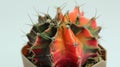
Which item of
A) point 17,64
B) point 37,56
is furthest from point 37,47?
point 17,64

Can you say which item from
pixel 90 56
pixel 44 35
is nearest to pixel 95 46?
pixel 90 56

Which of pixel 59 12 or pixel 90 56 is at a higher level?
pixel 59 12

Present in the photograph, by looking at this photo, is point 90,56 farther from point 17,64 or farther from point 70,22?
point 17,64

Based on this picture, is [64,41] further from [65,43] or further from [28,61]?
[28,61]

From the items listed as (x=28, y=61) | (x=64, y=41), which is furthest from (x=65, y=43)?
(x=28, y=61)

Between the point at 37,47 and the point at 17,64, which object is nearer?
the point at 37,47
